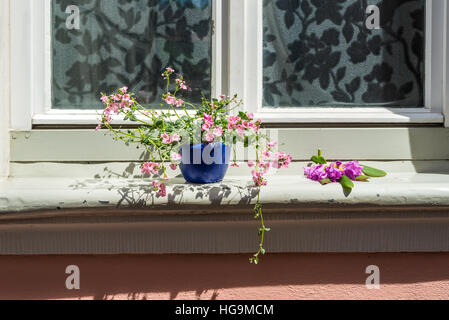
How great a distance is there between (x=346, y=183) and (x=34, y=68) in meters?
1.14

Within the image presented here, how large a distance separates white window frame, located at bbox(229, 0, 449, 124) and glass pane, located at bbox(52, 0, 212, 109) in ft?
0.39

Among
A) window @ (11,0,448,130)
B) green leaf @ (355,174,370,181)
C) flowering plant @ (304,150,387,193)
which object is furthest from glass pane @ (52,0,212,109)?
green leaf @ (355,174,370,181)

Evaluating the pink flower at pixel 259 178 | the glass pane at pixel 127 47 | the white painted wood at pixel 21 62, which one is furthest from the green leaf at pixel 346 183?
the white painted wood at pixel 21 62

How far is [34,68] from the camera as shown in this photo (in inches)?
57.3

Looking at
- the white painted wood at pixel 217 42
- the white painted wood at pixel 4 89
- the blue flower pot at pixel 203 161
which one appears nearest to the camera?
the blue flower pot at pixel 203 161

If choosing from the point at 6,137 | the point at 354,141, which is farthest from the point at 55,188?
the point at 354,141

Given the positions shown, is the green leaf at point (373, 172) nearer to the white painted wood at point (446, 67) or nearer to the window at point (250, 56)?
the window at point (250, 56)

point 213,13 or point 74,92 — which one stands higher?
point 213,13

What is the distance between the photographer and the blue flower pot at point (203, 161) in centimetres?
128

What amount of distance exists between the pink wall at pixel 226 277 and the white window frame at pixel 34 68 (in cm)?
48

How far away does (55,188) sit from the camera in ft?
3.98

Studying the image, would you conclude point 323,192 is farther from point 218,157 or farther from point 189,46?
point 189,46

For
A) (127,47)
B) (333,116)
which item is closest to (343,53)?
(333,116)
